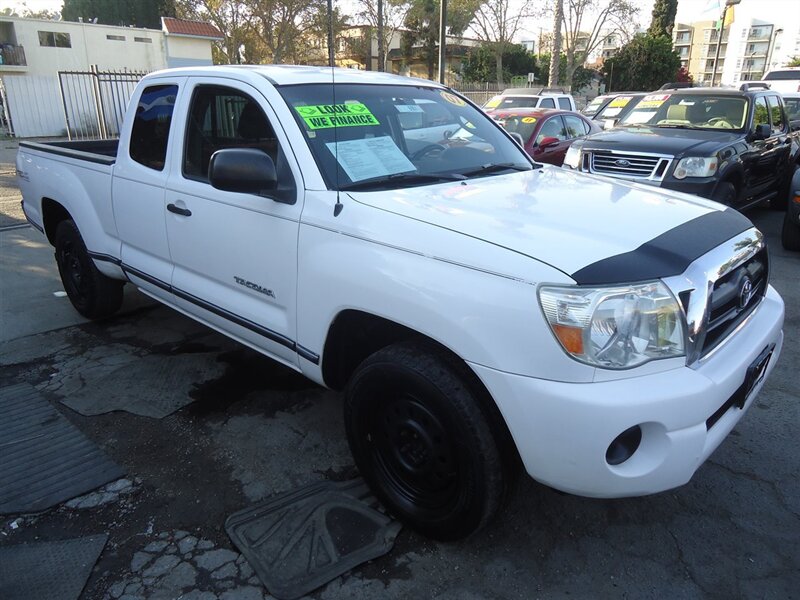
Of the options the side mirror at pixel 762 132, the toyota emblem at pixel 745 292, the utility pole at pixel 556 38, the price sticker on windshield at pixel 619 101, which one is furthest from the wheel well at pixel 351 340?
the utility pole at pixel 556 38

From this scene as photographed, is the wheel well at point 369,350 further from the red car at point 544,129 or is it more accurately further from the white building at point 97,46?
the white building at point 97,46

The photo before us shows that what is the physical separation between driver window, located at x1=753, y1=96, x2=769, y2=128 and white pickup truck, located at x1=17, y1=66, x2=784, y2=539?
6061 mm

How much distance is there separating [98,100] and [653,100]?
14410 millimetres

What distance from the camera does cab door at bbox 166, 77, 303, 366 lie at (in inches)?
110

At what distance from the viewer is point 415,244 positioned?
2254mm

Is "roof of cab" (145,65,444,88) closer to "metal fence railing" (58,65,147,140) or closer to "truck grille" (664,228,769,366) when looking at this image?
"truck grille" (664,228,769,366)

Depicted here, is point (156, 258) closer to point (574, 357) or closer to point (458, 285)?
point (458, 285)

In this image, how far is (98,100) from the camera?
16.3 metres

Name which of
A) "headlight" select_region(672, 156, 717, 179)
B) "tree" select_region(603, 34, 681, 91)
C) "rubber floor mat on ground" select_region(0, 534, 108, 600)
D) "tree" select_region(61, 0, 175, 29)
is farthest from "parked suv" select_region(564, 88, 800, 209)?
"tree" select_region(61, 0, 175, 29)

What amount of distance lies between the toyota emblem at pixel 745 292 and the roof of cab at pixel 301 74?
2.13 m

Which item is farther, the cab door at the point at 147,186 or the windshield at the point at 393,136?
the cab door at the point at 147,186

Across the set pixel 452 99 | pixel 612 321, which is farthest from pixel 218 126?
pixel 612 321

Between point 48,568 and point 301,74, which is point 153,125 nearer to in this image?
point 301,74

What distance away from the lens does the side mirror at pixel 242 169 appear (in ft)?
8.59
